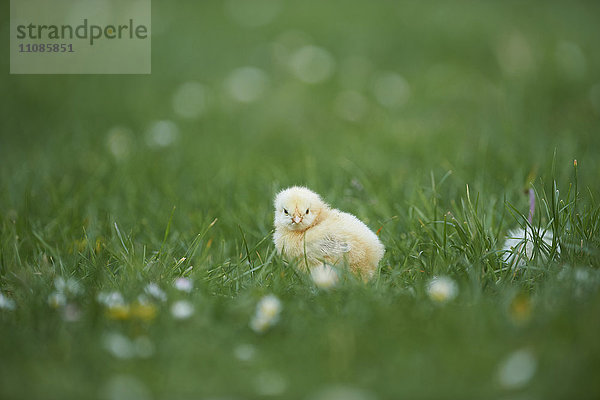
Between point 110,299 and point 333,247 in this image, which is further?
point 333,247

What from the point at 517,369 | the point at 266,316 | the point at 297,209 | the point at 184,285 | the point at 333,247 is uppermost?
the point at 297,209

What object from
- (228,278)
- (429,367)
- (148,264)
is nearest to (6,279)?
(148,264)

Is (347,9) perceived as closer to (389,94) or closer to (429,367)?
(389,94)

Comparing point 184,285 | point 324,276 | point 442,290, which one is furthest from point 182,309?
point 442,290

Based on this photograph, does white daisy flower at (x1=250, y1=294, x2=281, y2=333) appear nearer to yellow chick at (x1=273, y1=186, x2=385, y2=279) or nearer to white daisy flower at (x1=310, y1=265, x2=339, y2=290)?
white daisy flower at (x1=310, y1=265, x2=339, y2=290)

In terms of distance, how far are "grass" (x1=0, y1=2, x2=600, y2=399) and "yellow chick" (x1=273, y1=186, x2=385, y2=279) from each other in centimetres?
11

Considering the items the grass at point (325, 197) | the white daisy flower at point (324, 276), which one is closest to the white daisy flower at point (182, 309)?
the grass at point (325, 197)

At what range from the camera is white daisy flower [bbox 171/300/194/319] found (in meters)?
2.58

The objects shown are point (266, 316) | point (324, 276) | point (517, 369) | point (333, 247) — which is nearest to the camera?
point (517, 369)

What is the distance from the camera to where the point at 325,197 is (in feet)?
13.4

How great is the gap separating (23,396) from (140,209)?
2.24 meters

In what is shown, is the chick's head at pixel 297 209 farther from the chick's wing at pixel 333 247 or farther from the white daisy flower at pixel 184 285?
the white daisy flower at pixel 184 285

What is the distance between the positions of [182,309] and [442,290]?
1069 mm

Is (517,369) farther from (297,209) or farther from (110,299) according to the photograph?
(110,299)
